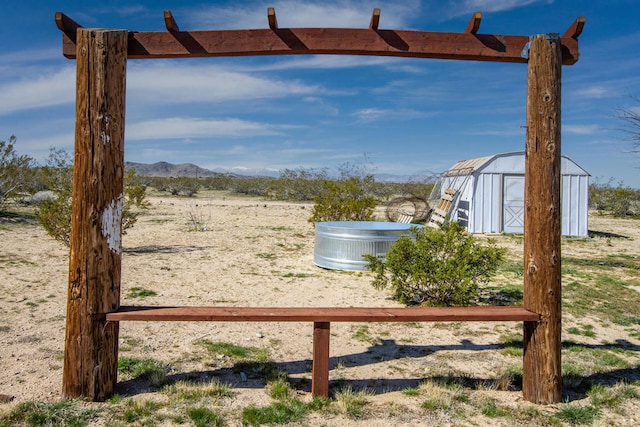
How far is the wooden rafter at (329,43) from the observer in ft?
12.5

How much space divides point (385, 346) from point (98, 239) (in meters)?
3.00

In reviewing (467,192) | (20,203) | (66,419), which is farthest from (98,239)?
(20,203)

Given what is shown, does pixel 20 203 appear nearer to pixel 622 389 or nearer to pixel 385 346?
pixel 385 346

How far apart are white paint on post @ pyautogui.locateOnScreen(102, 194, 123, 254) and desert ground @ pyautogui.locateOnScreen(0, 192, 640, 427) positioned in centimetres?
114

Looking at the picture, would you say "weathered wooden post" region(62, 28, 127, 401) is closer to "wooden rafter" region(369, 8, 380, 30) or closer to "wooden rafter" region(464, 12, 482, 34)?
"wooden rafter" region(369, 8, 380, 30)

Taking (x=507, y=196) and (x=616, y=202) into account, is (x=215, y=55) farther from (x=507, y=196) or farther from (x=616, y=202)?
(x=616, y=202)

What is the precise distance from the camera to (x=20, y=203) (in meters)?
19.8

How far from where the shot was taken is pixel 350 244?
29.8ft

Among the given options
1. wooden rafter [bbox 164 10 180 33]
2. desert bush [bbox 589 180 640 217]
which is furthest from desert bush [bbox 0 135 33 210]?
desert bush [bbox 589 180 640 217]

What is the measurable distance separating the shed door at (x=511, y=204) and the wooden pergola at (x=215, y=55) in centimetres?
1295

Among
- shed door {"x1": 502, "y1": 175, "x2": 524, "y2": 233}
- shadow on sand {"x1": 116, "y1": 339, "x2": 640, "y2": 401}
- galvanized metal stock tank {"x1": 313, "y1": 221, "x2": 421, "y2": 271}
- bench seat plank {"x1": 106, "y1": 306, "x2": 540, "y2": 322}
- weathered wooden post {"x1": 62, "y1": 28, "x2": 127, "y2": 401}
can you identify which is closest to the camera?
weathered wooden post {"x1": 62, "y1": 28, "x2": 127, "y2": 401}

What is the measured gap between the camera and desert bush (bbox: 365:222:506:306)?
6.25 metres

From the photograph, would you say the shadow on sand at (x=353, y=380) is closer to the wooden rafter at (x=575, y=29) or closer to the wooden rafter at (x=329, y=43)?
the wooden rafter at (x=329, y=43)

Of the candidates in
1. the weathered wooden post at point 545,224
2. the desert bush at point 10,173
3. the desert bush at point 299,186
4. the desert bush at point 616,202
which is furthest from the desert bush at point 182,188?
the weathered wooden post at point 545,224
